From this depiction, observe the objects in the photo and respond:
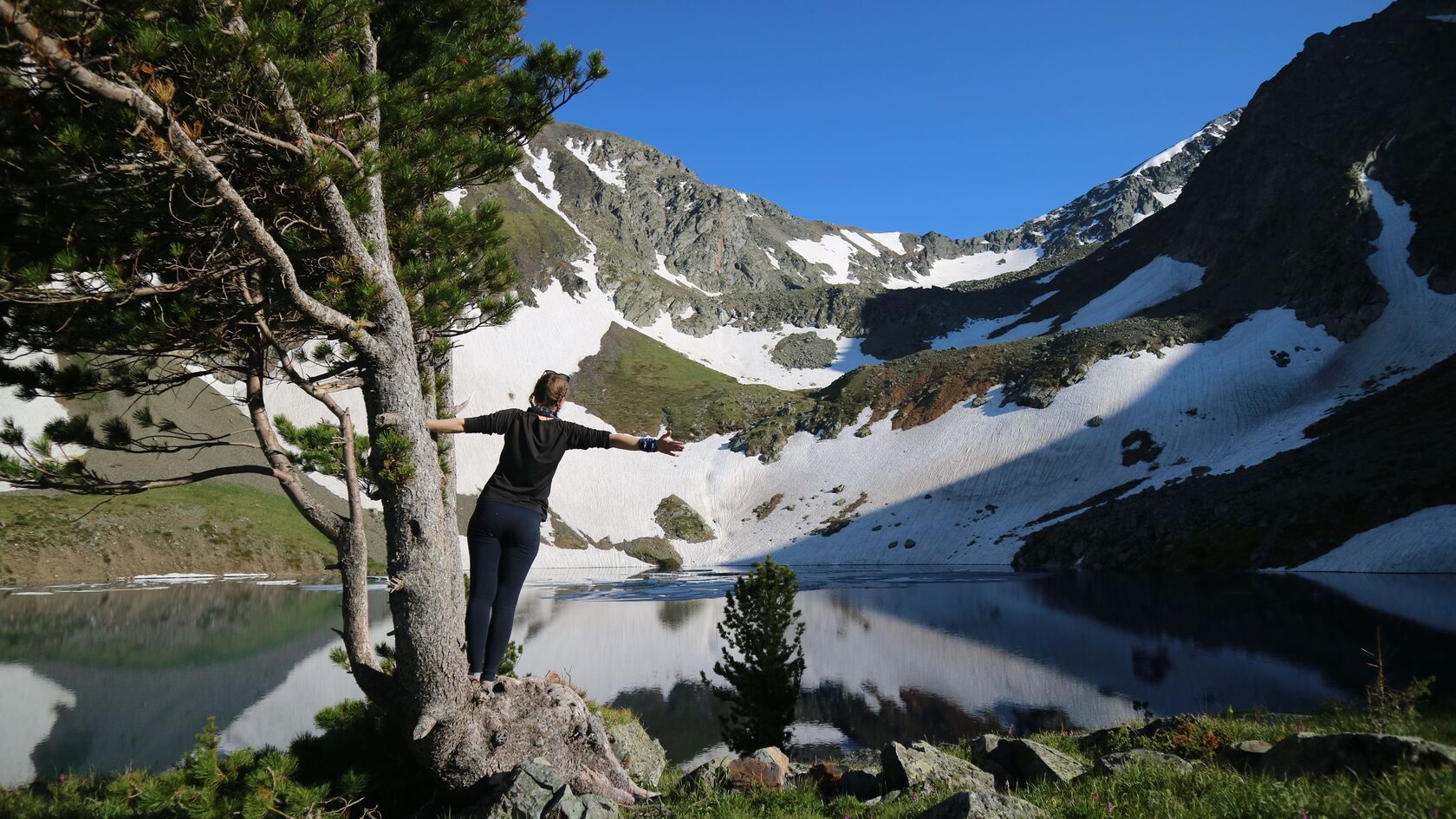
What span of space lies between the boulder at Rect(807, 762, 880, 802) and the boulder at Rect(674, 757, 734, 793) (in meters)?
1.08

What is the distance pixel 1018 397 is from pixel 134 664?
9452 cm

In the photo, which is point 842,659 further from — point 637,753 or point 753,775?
point 753,775

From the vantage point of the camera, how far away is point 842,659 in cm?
3384

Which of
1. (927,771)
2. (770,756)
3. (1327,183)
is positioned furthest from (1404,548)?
(1327,183)

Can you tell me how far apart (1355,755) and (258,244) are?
9526 millimetres

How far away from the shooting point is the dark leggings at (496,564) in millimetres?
7570

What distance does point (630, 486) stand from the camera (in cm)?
11262

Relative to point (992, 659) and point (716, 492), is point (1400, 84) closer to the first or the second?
point (716, 492)

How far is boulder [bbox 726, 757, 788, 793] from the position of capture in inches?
336

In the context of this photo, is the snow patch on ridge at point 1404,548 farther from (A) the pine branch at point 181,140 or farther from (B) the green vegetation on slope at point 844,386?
(A) the pine branch at point 181,140

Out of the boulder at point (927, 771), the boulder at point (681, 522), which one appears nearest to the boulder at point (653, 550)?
the boulder at point (681, 522)

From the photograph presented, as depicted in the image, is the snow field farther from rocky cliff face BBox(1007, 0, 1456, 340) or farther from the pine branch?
the pine branch

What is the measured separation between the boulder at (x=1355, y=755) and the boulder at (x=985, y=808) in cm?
208

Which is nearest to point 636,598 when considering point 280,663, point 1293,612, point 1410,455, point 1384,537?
point 280,663
